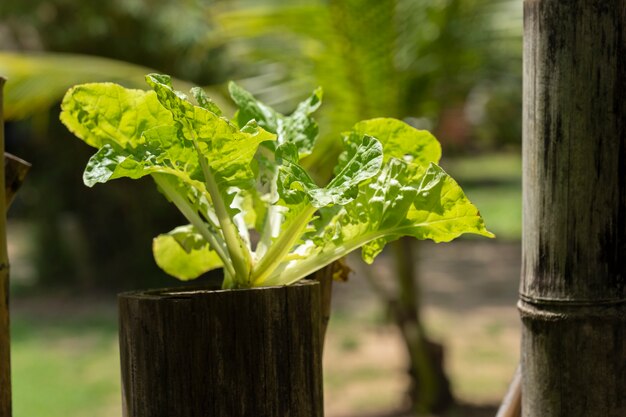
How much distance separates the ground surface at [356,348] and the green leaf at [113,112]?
14.7ft

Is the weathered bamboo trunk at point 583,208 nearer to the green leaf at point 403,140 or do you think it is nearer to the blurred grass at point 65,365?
the green leaf at point 403,140

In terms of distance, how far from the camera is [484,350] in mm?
6828

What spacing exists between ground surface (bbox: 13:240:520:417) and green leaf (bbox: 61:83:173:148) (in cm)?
448

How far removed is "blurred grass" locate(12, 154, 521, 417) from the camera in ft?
18.6

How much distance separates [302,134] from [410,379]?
14.3 feet

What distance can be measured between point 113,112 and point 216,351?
31 centimetres

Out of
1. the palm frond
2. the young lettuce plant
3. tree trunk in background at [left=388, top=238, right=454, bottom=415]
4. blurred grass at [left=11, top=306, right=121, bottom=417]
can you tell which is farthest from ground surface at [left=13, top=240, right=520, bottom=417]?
the young lettuce plant

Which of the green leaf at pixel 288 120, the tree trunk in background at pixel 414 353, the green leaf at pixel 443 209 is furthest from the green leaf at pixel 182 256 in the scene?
the tree trunk in background at pixel 414 353

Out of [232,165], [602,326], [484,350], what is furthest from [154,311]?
[484,350]

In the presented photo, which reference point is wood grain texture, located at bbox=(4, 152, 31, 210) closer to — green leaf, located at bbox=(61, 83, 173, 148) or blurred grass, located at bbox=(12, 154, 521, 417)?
green leaf, located at bbox=(61, 83, 173, 148)

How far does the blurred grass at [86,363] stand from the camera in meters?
5.68

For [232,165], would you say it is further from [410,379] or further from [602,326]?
[410,379]

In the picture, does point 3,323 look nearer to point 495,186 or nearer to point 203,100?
point 203,100

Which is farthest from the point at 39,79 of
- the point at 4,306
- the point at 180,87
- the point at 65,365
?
the point at 4,306
